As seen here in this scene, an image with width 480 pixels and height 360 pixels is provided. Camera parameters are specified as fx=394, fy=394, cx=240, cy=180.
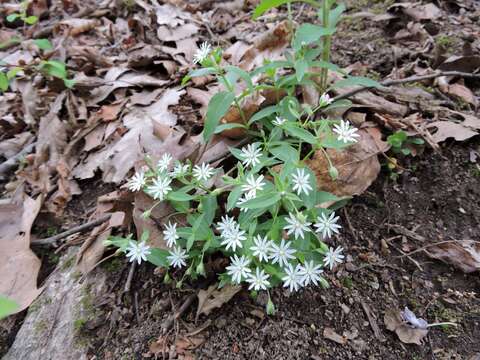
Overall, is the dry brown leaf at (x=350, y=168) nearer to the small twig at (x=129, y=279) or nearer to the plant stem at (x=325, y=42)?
the plant stem at (x=325, y=42)

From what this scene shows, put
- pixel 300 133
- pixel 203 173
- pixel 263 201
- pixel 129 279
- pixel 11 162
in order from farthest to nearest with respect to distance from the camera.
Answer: pixel 11 162 < pixel 129 279 < pixel 203 173 < pixel 300 133 < pixel 263 201

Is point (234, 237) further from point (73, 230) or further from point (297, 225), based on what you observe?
point (73, 230)

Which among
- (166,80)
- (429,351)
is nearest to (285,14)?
(166,80)

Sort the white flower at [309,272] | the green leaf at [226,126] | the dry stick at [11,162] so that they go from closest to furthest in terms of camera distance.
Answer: the white flower at [309,272] → the green leaf at [226,126] → the dry stick at [11,162]

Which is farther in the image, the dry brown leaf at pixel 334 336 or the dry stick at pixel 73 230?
the dry stick at pixel 73 230

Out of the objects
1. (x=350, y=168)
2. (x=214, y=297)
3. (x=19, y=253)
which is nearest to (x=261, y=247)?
(x=214, y=297)

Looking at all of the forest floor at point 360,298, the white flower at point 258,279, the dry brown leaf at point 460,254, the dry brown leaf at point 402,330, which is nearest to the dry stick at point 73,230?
the forest floor at point 360,298

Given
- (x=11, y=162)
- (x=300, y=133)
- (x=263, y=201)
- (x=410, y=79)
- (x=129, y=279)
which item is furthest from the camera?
(x=11, y=162)
